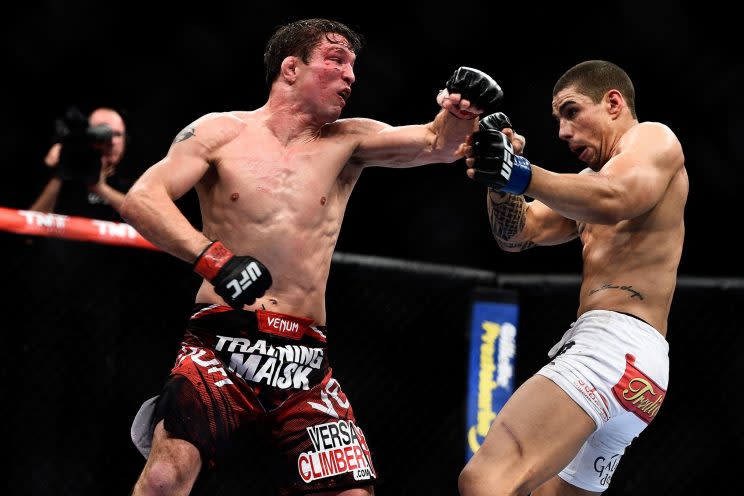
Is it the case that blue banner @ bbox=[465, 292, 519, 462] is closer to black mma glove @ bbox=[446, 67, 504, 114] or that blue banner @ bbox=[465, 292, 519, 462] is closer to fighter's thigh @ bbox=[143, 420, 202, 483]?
black mma glove @ bbox=[446, 67, 504, 114]

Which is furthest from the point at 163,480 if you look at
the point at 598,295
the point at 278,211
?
the point at 598,295

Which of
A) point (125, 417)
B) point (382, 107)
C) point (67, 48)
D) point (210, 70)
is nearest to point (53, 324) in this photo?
point (125, 417)

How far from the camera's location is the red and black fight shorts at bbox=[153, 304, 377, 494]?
1787 millimetres

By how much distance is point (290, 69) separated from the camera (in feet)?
6.89

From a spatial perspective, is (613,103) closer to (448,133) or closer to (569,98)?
(569,98)

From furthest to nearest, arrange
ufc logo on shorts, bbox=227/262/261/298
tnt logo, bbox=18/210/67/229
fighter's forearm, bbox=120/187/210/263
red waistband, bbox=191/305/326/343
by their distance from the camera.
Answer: tnt logo, bbox=18/210/67/229 → red waistband, bbox=191/305/326/343 → fighter's forearm, bbox=120/187/210/263 → ufc logo on shorts, bbox=227/262/261/298

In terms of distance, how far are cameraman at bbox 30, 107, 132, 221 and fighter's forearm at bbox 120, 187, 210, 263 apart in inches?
38.1

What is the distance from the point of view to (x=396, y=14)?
428 centimetres

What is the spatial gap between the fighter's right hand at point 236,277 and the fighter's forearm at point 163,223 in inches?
2.1

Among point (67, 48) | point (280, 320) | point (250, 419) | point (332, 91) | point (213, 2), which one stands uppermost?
point (213, 2)

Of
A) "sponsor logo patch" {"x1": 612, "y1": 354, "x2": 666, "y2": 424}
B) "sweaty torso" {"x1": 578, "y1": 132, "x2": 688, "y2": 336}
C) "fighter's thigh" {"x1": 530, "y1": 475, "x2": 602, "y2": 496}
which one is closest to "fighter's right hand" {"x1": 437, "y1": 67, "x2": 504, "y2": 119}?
"sweaty torso" {"x1": 578, "y1": 132, "x2": 688, "y2": 336}

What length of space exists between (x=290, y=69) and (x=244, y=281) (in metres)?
0.70

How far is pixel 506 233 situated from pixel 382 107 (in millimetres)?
2328

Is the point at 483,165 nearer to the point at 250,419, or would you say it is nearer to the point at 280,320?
the point at 280,320
